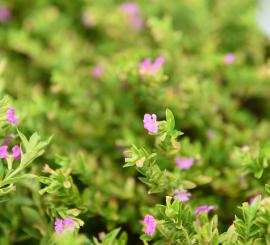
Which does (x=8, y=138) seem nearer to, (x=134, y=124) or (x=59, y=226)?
(x=59, y=226)

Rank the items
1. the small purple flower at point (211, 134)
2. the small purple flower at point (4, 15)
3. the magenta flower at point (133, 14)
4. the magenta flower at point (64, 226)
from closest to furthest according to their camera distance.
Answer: the magenta flower at point (64, 226) < the small purple flower at point (211, 134) < the magenta flower at point (133, 14) < the small purple flower at point (4, 15)

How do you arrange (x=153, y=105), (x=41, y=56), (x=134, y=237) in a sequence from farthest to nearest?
(x=41, y=56) < (x=153, y=105) < (x=134, y=237)

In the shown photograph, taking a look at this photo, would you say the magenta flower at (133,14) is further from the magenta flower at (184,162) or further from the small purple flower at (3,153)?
the small purple flower at (3,153)

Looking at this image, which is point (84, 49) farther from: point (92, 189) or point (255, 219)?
point (255, 219)

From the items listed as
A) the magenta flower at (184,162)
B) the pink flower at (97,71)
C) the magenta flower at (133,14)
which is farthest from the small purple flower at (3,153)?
the magenta flower at (133,14)

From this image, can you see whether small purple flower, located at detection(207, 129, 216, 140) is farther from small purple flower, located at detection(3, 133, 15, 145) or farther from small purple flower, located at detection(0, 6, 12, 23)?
small purple flower, located at detection(0, 6, 12, 23)

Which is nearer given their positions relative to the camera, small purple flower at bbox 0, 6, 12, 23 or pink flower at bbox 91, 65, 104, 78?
pink flower at bbox 91, 65, 104, 78

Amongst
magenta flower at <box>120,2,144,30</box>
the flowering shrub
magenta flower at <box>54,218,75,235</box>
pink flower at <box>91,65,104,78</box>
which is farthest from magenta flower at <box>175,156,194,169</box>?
magenta flower at <box>120,2,144,30</box>

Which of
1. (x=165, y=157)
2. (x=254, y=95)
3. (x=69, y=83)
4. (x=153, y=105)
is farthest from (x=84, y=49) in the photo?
(x=165, y=157)

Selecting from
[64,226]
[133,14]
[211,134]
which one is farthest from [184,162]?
[133,14]
